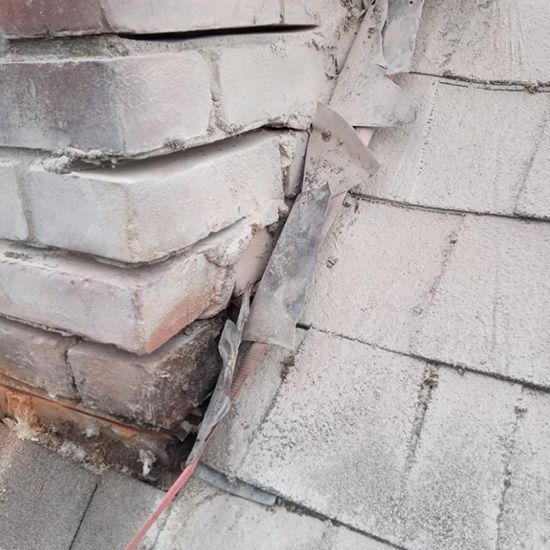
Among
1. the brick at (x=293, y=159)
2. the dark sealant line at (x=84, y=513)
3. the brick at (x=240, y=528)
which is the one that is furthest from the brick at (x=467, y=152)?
the dark sealant line at (x=84, y=513)

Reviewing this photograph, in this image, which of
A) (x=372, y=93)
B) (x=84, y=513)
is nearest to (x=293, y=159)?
(x=372, y=93)

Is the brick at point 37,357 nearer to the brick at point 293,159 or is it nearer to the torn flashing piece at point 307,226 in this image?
the torn flashing piece at point 307,226

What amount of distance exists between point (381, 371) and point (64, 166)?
66cm

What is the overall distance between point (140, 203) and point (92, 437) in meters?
0.55

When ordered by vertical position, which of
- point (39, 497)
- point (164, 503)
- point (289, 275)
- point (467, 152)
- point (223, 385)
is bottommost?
point (39, 497)

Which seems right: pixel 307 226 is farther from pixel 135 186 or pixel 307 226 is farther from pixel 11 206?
pixel 11 206

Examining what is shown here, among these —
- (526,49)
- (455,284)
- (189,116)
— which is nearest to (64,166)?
(189,116)

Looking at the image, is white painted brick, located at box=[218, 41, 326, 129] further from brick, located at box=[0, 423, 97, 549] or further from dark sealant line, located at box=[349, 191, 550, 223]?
brick, located at box=[0, 423, 97, 549]

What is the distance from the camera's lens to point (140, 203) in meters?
0.85

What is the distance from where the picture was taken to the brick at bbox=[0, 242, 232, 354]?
0.92 metres

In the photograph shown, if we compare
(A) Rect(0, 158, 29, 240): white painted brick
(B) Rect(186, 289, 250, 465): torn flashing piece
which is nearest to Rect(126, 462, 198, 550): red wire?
(B) Rect(186, 289, 250, 465): torn flashing piece

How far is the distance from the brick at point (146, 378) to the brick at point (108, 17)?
20.1 inches

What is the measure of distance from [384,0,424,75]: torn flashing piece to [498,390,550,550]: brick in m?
0.74

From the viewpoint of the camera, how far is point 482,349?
106 centimetres
